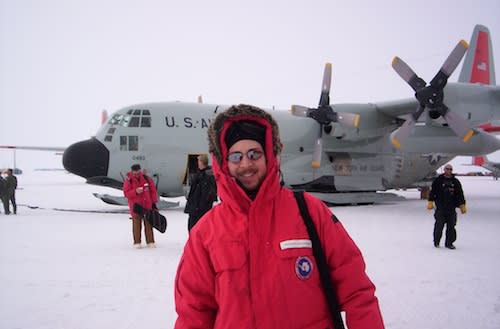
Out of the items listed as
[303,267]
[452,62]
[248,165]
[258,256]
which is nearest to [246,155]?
[248,165]

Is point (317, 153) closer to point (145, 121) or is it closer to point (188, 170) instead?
point (188, 170)

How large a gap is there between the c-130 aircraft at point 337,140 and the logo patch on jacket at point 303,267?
10.8m

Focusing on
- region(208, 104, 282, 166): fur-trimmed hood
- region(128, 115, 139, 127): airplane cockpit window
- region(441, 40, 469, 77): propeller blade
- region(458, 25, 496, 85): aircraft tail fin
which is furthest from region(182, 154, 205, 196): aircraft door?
region(458, 25, 496, 85): aircraft tail fin

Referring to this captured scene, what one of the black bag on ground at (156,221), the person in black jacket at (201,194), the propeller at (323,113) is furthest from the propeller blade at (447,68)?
the black bag on ground at (156,221)

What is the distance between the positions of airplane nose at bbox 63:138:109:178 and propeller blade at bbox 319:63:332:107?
778 centimetres

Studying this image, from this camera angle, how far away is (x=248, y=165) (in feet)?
5.73

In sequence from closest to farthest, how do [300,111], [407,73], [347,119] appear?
[407,73] < [347,119] < [300,111]

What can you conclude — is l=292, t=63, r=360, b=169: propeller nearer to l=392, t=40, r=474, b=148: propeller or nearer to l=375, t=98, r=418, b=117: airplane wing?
l=375, t=98, r=418, b=117: airplane wing

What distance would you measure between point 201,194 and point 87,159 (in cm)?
756

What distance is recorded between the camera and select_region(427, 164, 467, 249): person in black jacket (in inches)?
265

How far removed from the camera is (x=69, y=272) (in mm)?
5219

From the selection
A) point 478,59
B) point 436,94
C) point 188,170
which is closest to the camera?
point 436,94

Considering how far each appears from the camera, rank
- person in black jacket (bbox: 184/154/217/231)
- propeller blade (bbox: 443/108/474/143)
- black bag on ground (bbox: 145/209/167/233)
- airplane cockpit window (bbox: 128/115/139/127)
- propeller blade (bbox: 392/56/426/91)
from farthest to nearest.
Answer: airplane cockpit window (bbox: 128/115/139/127), propeller blade (bbox: 392/56/426/91), propeller blade (bbox: 443/108/474/143), black bag on ground (bbox: 145/209/167/233), person in black jacket (bbox: 184/154/217/231)

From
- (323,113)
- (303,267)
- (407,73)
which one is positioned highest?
(407,73)
